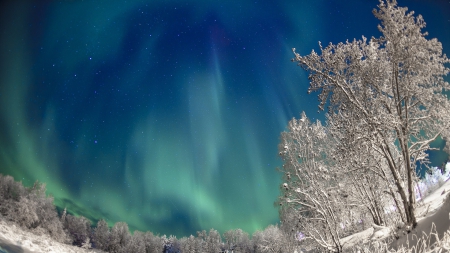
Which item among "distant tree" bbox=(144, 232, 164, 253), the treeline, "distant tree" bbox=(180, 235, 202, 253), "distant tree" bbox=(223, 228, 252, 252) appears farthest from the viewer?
"distant tree" bbox=(223, 228, 252, 252)

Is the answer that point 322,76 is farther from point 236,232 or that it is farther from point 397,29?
point 236,232

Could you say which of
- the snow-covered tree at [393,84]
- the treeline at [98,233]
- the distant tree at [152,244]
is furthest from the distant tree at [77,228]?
the snow-covered tree at [393,84]

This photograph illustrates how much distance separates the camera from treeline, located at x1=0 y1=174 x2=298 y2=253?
1457 inches

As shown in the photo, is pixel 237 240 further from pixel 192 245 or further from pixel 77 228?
pixel 77 228

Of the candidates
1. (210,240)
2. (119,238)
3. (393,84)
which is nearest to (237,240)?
(210,240)

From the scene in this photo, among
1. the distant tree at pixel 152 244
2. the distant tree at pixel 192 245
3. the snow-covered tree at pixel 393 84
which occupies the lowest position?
the snow-covered tree at pixel 393 84

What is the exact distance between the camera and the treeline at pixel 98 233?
121ft

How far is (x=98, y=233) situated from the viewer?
65688 mm

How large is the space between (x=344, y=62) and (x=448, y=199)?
5.35m

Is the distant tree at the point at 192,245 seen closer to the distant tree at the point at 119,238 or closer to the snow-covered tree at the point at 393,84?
the distant tree at the point at 119,238

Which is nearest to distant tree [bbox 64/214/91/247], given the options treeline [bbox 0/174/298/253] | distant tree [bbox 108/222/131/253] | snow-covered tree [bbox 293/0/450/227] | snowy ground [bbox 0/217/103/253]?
treeline [bbox 0/174/298/253]

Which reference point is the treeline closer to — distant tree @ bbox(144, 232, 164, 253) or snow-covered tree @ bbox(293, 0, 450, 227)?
distant tree @ bbox(144, 232, 164, 253)

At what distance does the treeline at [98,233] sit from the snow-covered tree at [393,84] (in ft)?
47.2

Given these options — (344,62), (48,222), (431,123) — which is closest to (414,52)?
(344,62)
